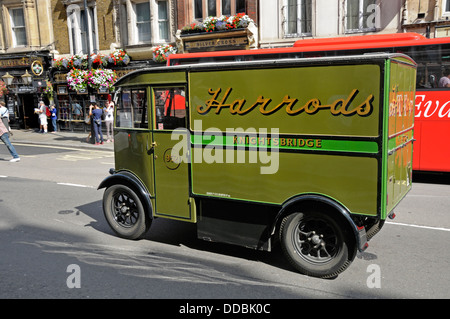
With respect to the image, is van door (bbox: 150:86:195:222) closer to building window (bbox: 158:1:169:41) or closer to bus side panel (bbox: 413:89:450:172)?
bus side panel (bbox: 413:89:450:172)

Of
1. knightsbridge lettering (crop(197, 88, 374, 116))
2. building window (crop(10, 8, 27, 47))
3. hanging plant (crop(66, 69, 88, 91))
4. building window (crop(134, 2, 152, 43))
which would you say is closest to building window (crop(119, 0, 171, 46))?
building window (crop(134, 2, 152, 43))

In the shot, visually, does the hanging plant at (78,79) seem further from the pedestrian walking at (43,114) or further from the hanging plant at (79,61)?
the pedestrian walking at (43,114)

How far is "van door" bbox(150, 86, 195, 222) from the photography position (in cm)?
543

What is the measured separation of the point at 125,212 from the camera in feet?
20.4

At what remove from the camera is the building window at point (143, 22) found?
2195 cm

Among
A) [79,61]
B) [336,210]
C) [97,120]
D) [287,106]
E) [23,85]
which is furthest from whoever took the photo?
[23,85]

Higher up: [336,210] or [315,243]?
[336,210]

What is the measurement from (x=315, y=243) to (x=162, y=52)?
57.0 feet

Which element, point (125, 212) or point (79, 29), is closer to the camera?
point (125, 212)

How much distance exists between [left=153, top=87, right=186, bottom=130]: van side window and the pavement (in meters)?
12.3


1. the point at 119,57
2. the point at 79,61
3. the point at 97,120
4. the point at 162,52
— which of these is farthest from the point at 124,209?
the point at 79,61

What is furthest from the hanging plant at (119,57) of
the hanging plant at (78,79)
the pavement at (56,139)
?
the pavement at (56,139)

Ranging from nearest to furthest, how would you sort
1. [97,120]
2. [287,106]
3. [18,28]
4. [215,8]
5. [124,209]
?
[287,106] < [124,209] < [97,120] < [215,8] < [18,28]

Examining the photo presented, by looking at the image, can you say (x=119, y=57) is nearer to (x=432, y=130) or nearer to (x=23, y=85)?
(x=23, y=85)
